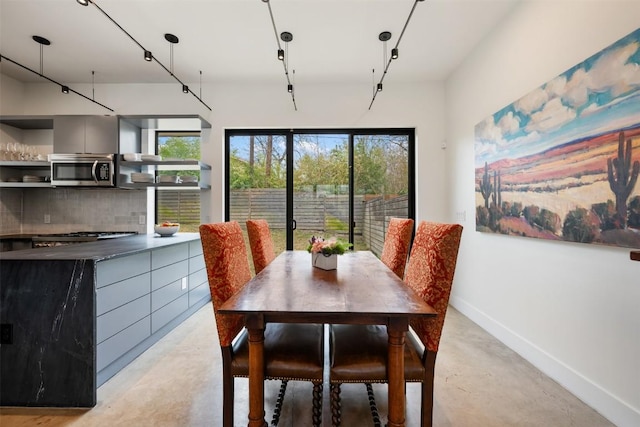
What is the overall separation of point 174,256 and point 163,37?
7.44 feet

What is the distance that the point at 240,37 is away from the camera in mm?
2941

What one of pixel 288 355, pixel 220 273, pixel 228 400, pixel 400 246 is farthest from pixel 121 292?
pixel 400 246

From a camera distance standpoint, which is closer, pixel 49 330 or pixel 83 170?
pixel 49 330

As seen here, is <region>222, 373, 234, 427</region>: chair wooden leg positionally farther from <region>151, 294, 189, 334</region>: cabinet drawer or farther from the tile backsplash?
the tile backsplash

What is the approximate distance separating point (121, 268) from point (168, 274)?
0.73 metres

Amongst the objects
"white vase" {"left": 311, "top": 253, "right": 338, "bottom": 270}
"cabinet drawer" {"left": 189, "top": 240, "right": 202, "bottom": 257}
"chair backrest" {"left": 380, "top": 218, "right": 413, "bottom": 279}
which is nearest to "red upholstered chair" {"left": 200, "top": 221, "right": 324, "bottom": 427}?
"white vase" {"left": 311, "top": 253, "right": 338, "bottom": 270}

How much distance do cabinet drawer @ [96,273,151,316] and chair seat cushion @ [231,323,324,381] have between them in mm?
1058

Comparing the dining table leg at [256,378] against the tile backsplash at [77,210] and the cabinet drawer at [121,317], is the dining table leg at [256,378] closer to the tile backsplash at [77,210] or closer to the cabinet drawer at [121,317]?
the cabinet drawer at [121,317]

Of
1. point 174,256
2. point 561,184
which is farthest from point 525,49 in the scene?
point 174,256

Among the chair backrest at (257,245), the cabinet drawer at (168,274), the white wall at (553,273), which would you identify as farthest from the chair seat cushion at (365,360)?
the cabinet drawer at (168,274)

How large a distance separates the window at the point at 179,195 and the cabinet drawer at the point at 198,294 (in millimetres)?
999

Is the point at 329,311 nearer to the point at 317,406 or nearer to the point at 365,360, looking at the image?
the point at 365,360

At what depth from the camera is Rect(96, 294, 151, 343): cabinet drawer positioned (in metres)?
1.90

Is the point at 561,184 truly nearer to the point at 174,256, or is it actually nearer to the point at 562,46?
the point at 562,46
